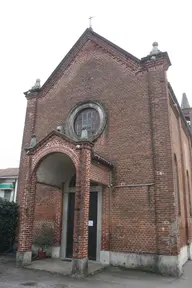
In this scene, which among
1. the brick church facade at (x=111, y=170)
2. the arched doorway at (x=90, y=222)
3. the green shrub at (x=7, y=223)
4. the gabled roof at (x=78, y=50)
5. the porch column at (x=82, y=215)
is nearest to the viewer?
the porch column at (x=82, y=215)

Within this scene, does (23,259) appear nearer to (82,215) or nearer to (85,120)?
(82,215)

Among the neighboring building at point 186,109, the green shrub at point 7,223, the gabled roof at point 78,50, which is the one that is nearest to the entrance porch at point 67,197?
the green shrub at point 7,223

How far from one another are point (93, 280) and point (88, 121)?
23.9ft

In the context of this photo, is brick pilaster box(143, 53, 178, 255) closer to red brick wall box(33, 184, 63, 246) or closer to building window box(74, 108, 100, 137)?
building window box(74, 108, 100, 137)

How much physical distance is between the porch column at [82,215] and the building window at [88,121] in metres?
3.19

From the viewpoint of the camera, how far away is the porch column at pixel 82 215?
8.01 meters

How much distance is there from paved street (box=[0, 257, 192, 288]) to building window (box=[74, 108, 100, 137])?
20.5 feet

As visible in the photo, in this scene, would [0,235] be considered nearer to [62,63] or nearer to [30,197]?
[30,197]

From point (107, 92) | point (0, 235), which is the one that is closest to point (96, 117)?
point (107, 92)

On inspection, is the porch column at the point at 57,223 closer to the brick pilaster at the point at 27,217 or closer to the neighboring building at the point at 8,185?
the brick pilaster at the point at 27,217

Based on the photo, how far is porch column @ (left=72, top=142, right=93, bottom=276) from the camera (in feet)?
26.3

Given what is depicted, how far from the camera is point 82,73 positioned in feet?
44.2

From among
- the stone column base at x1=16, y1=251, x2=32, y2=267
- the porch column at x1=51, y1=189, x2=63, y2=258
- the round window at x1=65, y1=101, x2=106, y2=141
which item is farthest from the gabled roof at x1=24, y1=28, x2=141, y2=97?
the stone column base at x1=16, y1=251, x2=32, y2=267

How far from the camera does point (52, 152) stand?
9797 millimetres
